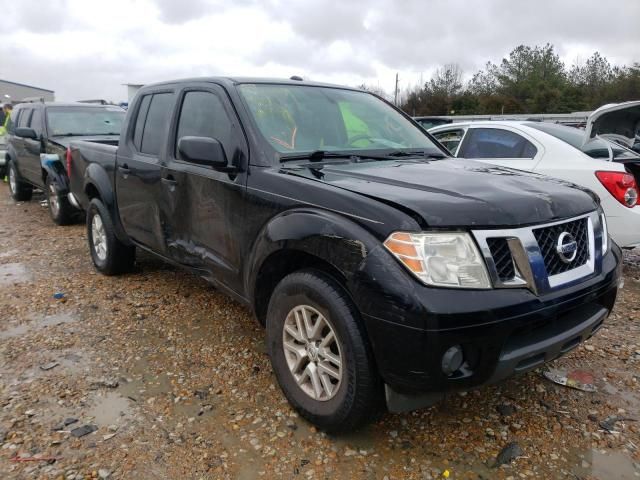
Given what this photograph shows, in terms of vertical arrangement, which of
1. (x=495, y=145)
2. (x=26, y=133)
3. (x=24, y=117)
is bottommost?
(x=495, y=145)

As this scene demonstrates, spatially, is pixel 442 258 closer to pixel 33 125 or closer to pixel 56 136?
pixel 56 136

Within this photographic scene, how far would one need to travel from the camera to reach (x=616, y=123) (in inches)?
214

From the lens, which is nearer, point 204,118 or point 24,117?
point 204,118

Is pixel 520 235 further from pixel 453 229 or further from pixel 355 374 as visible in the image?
pixel 355 374

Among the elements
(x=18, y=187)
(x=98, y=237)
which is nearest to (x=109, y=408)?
(x=98, y=237)

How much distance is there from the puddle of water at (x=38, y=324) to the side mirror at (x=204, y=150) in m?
2.00

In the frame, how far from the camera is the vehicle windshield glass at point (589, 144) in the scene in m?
5.05

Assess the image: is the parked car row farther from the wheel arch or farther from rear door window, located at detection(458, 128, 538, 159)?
rear door window, located at detection(458, 128, 538, 159)

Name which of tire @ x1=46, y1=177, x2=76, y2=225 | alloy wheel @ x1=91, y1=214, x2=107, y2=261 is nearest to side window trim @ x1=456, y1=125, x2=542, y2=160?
alloy wheel @ x1=91, y1=214, x2=107, y2=261

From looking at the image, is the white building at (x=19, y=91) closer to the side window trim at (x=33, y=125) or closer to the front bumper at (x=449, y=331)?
the side window trim at (x=33, y=125)

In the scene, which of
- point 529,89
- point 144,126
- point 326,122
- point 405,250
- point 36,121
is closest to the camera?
point 405,250

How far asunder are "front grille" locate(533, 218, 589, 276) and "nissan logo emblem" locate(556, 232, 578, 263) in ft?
0.04

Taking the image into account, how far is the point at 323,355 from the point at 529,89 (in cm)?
4785

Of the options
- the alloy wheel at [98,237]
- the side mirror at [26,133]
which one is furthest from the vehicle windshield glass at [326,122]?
the side mirror at [26,133]
